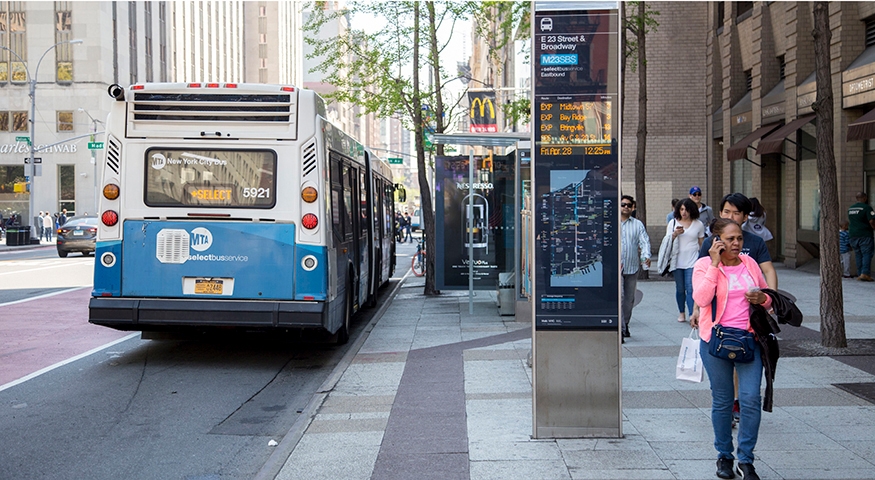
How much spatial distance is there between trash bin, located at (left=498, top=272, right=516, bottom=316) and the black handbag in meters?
9.14

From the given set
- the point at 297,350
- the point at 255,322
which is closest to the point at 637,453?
the point at 255,322

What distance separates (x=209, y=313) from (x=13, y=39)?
6199cm

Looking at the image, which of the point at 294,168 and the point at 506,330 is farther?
the point at 506,330

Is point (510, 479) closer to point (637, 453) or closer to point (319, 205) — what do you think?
point (637, 453)

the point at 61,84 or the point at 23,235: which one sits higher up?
the point at 61,84

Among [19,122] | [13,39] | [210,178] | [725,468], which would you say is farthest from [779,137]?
[13,39]

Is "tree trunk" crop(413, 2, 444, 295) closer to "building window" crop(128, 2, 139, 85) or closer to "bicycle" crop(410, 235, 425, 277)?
"bicycle" crop(410, 235, 425, 277)

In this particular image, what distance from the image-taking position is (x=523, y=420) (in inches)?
276

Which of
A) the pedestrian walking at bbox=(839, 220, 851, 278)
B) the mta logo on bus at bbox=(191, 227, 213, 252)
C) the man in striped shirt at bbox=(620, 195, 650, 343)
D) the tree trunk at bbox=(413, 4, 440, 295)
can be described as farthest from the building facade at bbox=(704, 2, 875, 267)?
the mta logo on bus at bbox=(191, 227, 213, 252)

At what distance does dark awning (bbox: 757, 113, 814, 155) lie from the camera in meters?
20.7

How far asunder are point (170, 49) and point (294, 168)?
226ft

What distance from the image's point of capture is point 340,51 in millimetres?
19672

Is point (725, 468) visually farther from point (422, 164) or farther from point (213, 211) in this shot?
point (422, 164)

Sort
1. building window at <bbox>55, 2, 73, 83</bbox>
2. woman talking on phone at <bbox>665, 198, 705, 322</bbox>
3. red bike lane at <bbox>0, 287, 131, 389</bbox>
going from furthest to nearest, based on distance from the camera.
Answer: building window at <bbox>55, 2, 73, 83</bbox>
woman talking on phone at <bbox>665, 198, 705, 322</bbox>
red bike lane at <bbox>0, 287, 131, 389</bbox>
